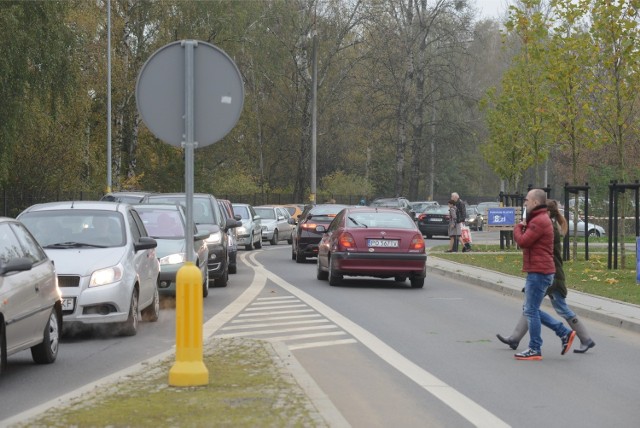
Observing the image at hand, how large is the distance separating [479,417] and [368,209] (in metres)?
15.2

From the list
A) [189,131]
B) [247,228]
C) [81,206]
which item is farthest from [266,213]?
[189,131]

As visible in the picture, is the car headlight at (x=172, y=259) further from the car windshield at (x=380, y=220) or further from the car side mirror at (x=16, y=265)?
the car side mirror at (x=16, y=265)

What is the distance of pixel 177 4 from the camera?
54656 millimetres

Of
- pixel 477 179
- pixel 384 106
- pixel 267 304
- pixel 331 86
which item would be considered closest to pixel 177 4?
pixel 384 106

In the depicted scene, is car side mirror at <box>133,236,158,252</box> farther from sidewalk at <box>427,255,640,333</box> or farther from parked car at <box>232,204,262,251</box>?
parked car at <box>232,204,262,251</box>

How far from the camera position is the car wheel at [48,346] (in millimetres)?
11367

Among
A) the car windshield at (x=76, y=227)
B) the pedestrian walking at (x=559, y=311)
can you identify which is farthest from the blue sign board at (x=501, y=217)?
the pedestrian walking at (x=559, y=311)

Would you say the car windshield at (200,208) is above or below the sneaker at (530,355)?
above

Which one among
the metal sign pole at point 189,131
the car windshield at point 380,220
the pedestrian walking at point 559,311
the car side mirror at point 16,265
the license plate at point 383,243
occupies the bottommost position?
the pedestrian walking at point 559,311

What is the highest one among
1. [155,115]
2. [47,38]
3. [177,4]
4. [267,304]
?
[177,4]

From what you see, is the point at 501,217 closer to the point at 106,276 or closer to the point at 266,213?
the point at 266,213

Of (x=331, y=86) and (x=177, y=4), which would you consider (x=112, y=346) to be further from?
(x=331, y=86)

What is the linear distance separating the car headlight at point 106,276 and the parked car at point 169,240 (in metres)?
4.24

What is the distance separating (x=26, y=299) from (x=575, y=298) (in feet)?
35.2
